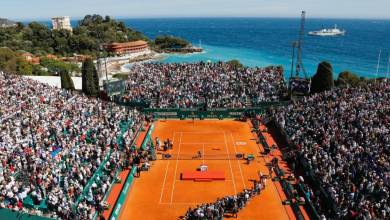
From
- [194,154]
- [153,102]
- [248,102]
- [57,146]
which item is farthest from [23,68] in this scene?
[194,154]

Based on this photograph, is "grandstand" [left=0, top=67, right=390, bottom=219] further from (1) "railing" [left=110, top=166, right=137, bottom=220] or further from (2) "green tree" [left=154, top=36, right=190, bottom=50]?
(2) "green tree" [left=154, top=36, right=190, bottom=50]

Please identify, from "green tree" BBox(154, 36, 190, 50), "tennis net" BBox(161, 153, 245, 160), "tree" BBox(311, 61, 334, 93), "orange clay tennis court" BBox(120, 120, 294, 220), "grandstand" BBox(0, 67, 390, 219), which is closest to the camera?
"grandstand" BBox(0, 67, 390, 219)

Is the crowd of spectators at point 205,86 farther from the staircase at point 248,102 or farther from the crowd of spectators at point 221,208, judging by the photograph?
the crowd of spectators at point 221,208

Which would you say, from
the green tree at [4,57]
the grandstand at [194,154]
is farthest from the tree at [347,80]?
the green tree at [4,57]

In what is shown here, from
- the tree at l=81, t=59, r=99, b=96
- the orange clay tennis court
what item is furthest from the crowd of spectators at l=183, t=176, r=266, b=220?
the tree at l=81, t=59, r=99, b=96

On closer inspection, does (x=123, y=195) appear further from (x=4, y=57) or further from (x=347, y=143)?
(x=4, y=57)

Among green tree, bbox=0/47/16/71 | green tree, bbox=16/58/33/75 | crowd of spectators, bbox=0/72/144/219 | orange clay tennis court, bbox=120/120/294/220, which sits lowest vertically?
orange clay tennis court, bbox=120/120/294/220
